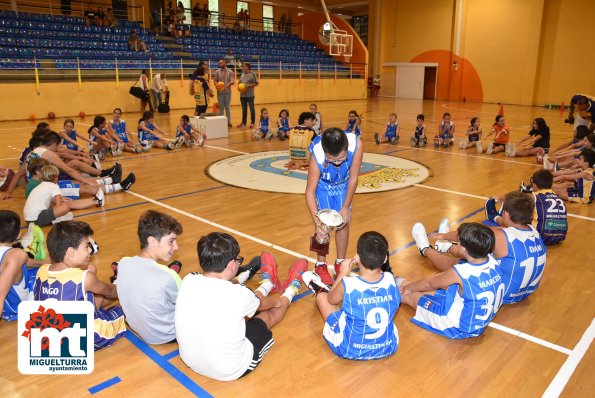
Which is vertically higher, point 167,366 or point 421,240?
point 421,240

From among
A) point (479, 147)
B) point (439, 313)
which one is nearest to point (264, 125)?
point (479, 147)

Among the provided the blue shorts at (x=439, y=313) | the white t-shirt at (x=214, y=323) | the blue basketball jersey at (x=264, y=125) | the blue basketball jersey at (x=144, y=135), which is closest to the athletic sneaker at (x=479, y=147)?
the blue basketball jersey at (x=264, y=125)

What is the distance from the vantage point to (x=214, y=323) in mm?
2711

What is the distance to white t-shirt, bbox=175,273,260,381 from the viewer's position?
2715 mm

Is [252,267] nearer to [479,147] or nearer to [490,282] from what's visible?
[490,282]

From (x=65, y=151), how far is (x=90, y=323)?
5.52 metres

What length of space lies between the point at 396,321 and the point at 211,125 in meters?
9.36

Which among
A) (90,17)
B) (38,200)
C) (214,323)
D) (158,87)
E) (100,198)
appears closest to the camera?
(214,323)

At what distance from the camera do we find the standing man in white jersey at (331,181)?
4.03 meters

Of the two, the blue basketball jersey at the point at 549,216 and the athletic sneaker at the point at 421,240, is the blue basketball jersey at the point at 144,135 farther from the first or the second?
the blue basketball jersey at the point at 549,216

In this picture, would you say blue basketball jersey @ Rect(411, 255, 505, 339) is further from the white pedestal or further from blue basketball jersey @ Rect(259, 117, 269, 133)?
the white pedestal

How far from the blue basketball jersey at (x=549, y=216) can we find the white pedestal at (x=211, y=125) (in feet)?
28.5

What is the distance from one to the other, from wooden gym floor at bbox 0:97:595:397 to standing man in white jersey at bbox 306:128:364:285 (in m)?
0.69

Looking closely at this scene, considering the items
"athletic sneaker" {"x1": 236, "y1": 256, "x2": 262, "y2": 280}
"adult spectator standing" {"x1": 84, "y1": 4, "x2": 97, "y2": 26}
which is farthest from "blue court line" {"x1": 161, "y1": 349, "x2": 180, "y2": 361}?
"adult spectator standing" {"x1": 84, "y1": 4, "x2": 97, "y2": 26}
